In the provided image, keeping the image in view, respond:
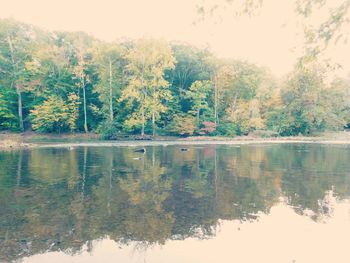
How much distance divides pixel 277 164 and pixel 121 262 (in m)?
15.8

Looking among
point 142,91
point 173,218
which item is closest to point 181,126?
point 142,91

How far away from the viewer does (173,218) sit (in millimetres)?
8719

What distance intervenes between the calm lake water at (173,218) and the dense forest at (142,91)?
1421 inches

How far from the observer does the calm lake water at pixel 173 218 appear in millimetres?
6570

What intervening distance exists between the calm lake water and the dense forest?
3610cm

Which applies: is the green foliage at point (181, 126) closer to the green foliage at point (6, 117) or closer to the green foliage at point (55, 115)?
the green foliage at point (55, 115)

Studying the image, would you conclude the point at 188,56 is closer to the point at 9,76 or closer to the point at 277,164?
the point at 9,76

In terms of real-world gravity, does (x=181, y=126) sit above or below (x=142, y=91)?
below

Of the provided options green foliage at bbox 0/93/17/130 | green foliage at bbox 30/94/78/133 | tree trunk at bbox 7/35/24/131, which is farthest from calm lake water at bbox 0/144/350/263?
tree trunk at bbox 7/35/24/131

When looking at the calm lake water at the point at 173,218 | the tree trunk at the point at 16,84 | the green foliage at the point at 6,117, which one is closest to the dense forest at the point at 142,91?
the green foliage at the point at 6,117

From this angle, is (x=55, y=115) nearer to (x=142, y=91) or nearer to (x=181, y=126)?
(x=142, y=91)

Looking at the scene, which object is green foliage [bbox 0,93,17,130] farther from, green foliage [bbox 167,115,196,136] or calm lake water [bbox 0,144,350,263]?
calm lake water [bbox 0,144,350,263]

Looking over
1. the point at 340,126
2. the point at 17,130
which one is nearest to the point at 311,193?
the point at 17,130

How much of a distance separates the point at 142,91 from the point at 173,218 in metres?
45.7
